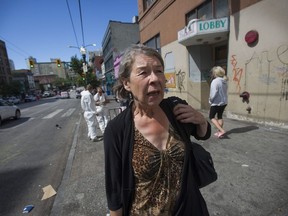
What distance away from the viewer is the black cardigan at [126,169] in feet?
4.35

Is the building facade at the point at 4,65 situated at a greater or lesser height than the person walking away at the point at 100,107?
greater

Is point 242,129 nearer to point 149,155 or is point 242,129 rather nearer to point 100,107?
point 100,107

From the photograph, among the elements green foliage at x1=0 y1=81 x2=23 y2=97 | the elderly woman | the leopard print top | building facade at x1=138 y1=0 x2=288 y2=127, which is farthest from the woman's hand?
green foliage at x1=0 y1=81 x2=23 y2=97

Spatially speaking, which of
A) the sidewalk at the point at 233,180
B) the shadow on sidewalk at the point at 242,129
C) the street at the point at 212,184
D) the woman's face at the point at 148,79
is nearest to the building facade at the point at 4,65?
the street at the point at 212,184

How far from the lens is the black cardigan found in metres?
1.33

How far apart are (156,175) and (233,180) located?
2.59 metres

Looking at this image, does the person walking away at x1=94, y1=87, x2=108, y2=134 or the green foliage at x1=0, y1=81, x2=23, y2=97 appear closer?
the person walking away at x1=94, y1=87, x2=108, y2=134

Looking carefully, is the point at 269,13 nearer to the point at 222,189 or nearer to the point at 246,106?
the point at 246,106

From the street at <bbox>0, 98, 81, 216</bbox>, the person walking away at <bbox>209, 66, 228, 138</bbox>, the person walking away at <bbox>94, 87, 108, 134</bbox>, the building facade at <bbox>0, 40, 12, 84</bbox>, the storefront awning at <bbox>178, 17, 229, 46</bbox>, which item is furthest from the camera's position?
the building facade at <bbox>0, 40, 12, 84</bbox>

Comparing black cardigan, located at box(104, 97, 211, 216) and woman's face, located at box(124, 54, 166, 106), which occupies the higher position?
woman's face, located at box(124, 54, 166, 106)

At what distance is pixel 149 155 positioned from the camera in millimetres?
1311

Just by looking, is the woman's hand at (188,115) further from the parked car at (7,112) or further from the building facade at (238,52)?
the parked car at (7,112)

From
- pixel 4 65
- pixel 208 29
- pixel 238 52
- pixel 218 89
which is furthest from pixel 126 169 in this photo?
pixel 4 65

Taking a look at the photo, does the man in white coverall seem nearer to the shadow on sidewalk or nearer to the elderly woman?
the shadow on sidewalk
